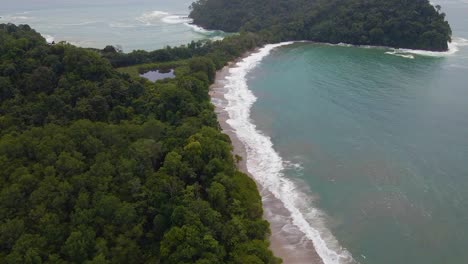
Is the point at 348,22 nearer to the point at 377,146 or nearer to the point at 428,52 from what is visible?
the point at 428,52

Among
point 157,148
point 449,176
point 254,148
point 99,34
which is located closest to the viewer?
point 157,148

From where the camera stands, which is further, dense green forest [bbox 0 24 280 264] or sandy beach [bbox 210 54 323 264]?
sandy beach [bbox 210 54 323 264]

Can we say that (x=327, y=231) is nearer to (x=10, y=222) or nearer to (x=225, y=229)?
(x=225, y=229)

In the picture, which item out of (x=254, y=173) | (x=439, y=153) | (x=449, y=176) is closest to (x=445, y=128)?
(x=439, y=153)

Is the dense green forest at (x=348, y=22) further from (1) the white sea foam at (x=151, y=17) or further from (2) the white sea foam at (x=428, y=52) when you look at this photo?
(1) the white sea foam at (x=151, y=17)

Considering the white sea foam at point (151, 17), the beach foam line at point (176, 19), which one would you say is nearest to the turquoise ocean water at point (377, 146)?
the beach foam line at point (176, 19)

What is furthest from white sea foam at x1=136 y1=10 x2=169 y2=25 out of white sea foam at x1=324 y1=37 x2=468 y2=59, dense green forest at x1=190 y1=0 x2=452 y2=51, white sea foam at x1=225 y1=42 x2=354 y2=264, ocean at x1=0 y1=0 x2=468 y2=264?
white sea foam at x1=225 y1=42 x2=354 y2=264

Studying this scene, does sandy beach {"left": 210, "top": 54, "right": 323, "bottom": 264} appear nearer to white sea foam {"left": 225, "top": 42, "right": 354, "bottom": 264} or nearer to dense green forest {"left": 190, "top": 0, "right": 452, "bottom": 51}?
white sea foam {"left": 225, "top": 42, "right": 354, "bottom": 264}
